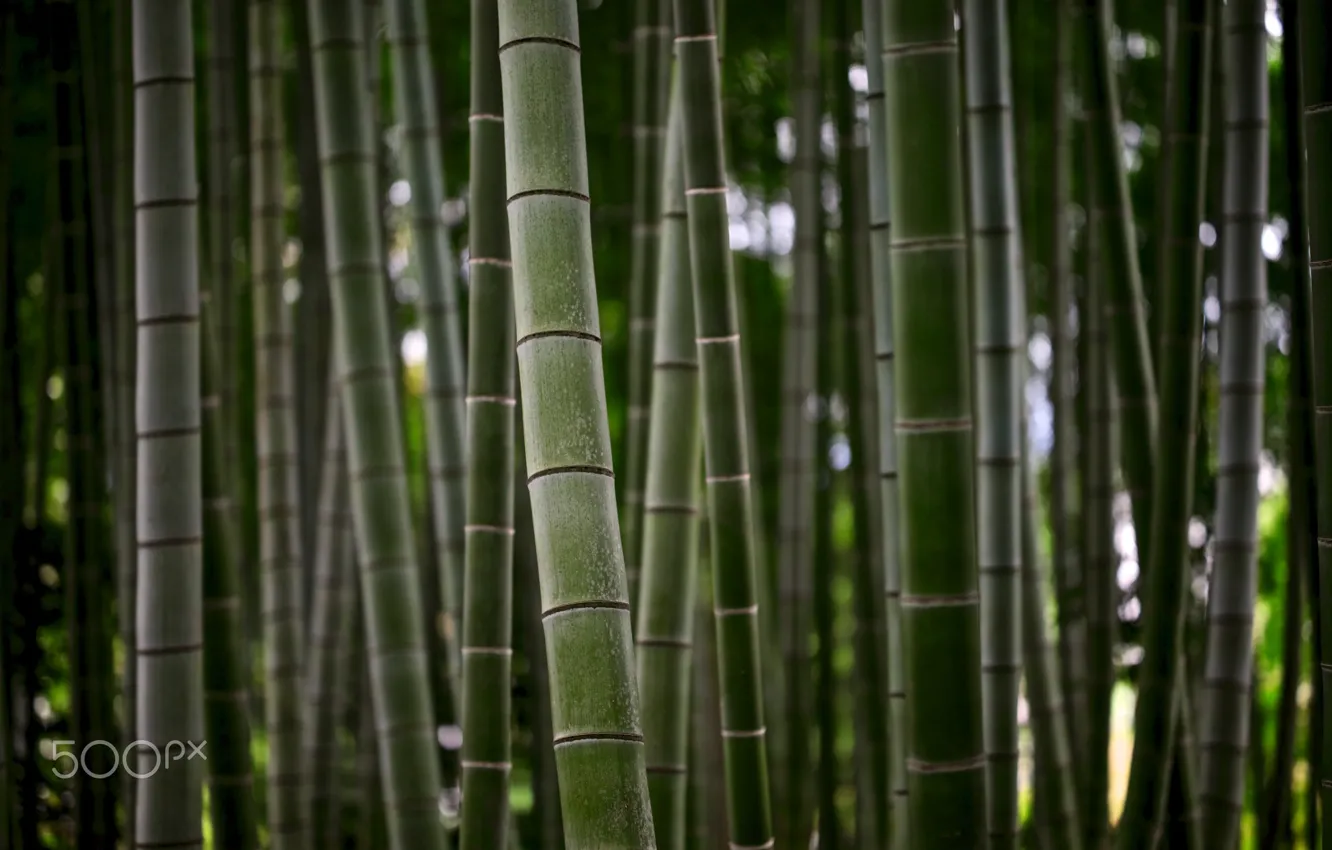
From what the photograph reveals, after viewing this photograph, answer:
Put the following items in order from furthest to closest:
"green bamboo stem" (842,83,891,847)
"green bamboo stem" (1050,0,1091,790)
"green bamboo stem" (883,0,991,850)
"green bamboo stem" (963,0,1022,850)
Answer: "green bamboo stem" (842,83,891,847)
"green bamboo stem" (1050,0,1091,790)
"green bamboo stem" (963,0,1022,850)
"green bamboo stem" (883,0,991,850)

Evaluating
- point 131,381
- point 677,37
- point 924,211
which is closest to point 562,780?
point 924,211

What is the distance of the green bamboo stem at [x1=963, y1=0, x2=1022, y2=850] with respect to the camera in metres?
1.83

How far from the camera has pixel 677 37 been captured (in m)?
1.73

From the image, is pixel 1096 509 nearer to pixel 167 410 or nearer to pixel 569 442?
pixel 569 442

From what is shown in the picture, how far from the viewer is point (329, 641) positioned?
3.60 metres

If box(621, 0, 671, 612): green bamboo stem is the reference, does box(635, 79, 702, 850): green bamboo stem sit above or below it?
below

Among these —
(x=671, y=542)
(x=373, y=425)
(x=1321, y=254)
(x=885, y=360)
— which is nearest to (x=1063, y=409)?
(x=885, y=360)

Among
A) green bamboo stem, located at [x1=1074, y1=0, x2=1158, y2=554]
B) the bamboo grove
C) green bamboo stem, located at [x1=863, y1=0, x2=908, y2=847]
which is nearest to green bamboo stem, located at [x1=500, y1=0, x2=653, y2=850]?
the bamboo grove

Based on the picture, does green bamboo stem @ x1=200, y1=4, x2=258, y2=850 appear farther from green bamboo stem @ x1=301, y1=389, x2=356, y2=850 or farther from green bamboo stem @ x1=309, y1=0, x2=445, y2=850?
green bamboo stem @ x1=301, y1=389, x2=356, y2=850

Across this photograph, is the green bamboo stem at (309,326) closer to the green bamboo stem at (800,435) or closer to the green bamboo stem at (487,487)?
the green bamboo stem at (800,435)

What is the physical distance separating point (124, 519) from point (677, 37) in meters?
2.15

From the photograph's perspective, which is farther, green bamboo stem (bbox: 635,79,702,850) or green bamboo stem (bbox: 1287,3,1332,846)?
green bamboo stem (bbox: 635,79,702,850)

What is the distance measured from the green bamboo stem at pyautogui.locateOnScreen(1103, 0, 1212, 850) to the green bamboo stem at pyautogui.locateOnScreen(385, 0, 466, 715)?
51.8 inches

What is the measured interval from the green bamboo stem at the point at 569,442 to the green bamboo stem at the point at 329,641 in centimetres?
234
